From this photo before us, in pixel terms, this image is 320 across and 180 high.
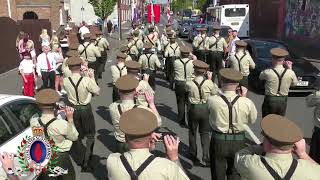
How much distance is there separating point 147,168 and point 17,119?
338 cm

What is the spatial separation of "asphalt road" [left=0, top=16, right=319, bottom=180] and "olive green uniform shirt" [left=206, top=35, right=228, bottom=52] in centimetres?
195

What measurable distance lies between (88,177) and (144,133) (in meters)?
4.03

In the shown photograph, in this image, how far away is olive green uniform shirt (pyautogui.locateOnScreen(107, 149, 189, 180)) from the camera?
10.1 ft

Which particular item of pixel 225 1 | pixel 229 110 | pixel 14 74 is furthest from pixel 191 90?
pixel 225 1

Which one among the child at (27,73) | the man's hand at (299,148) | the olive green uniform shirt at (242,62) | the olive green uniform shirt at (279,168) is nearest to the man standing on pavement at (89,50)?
the child at (27,73)

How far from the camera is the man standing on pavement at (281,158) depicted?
309 cm

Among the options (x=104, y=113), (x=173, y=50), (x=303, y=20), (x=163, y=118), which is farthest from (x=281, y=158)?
(x=303, y=20)

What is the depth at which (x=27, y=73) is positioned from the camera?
1104 cm

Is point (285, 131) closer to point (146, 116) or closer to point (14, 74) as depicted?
point (146, 116)

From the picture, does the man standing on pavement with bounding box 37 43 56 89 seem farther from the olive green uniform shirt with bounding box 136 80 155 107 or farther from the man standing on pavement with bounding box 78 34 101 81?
the olive green uniform shirt with bounding box 136 80 155 107

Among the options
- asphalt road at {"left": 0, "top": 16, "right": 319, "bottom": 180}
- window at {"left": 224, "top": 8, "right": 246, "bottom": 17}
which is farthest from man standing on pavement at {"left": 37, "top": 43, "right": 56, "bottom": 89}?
window at {"left": 224, "top": 8, "right": 246, "bottom": 17}

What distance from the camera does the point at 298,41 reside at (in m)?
27.6

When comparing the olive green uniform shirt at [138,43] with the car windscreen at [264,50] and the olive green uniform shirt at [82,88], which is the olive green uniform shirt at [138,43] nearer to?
the car windscreen at [264,50]

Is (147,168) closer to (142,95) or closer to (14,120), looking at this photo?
(142,95)
